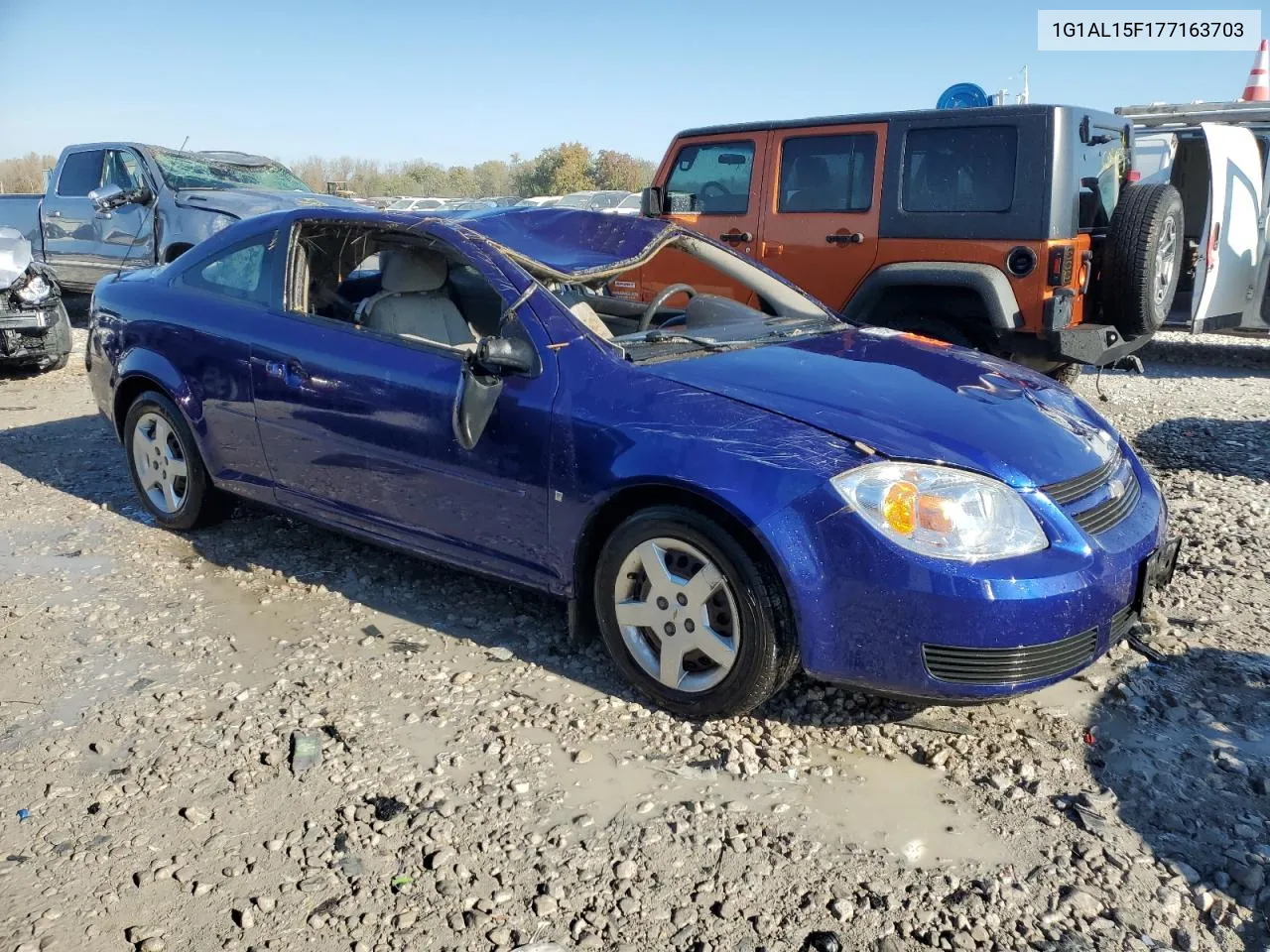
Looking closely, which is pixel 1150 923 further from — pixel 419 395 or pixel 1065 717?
pixel 419 395

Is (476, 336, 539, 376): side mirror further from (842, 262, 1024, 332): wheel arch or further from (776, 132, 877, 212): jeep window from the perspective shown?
(776, 132, 877, 212): jeep window

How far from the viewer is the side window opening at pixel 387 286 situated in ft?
13.5

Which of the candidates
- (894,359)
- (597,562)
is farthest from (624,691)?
(894,359)

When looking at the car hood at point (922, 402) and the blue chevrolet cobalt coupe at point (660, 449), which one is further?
the car hood at point (922, 402)

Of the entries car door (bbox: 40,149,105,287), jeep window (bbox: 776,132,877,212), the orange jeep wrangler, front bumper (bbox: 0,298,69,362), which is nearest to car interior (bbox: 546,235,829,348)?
the orange jeep wrangler

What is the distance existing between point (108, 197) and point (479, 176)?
50916 millimetres

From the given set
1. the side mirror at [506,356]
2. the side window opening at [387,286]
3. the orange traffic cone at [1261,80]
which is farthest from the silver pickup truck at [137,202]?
the orange traffic cone at [1261,80]

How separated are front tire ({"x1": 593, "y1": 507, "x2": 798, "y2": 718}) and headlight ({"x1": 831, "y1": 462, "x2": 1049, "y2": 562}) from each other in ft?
1.19

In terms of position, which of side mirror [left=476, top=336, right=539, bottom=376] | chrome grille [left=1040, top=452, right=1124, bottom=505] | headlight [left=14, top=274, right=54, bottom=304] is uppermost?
headlight [left=14, top=274, right=54, bottom=304]

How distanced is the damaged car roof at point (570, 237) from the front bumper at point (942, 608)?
1450mm

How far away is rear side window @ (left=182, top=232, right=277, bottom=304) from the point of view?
173 inches

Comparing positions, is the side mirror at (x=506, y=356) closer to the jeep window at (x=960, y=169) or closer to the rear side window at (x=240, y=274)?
the rear side window at (x=240, y=274)

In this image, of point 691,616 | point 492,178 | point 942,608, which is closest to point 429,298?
point 691,616

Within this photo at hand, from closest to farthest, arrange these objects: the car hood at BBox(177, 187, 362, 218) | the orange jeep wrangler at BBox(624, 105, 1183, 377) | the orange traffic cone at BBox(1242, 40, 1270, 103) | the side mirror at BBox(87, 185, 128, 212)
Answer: the orange jeep wrangler at BBox(624, 105, 1183, 377) < the car hood at BBox(177, 187, 362, 218) < the side mirror at BBox(87, 185, 128, 212) < the orange traffic cone at BBox(1242, 40, 1270, 103)
